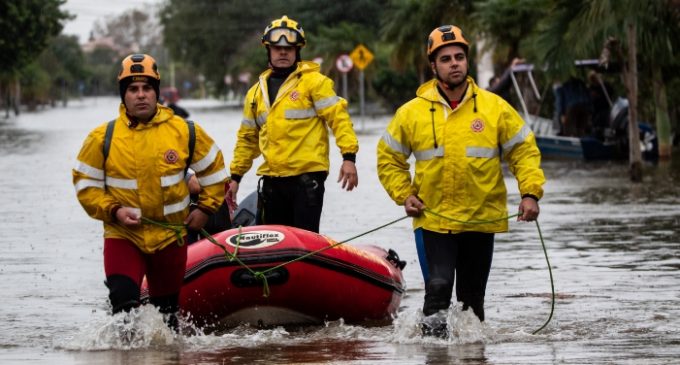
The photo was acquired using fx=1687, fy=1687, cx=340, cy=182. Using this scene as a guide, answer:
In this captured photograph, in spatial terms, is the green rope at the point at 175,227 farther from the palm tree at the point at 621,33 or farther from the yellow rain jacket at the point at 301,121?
the palm tree at the point at 621,33

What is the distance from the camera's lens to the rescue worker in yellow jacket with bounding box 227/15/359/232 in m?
10.4

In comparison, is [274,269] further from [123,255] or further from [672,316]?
[672,316]

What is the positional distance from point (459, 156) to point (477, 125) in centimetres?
18

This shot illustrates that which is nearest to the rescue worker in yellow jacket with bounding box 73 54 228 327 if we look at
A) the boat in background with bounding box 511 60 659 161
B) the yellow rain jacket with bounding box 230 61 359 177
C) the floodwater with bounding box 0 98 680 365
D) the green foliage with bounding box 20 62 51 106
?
the floodwater with bounding box 0 98 680 365

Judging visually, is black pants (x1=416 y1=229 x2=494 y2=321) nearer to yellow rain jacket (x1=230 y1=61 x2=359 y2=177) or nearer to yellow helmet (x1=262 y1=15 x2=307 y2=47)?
yellow rain jacket (x1=230 y1=61 x2=359 y2=177)

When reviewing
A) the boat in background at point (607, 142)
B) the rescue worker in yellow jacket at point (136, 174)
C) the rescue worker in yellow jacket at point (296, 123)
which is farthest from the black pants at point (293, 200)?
the boat in background at point (607, 142)

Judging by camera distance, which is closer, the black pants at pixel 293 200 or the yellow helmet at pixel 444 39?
the yellow helmet at pixel 444 39

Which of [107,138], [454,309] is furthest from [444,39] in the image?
[107,138]

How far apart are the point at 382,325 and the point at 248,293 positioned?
94 centimetres

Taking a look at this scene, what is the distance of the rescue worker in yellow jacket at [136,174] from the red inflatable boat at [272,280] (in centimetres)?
96

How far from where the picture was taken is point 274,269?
959cm

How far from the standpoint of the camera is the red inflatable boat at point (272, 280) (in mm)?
9633

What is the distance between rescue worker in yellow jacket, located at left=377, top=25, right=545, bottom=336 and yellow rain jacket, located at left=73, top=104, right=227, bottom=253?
106 cm

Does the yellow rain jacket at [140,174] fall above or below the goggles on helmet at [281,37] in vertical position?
below
